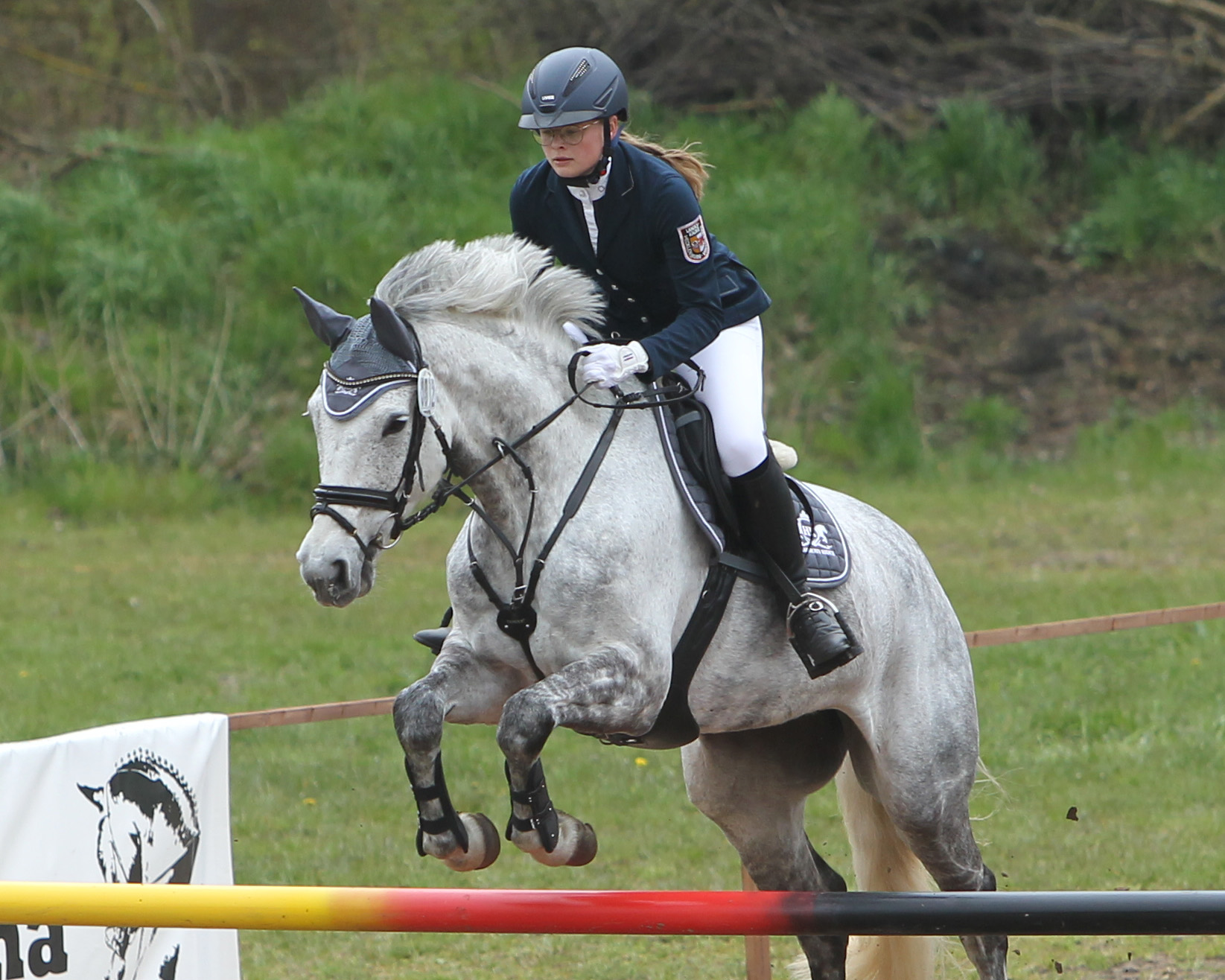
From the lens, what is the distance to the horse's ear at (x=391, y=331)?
315cm

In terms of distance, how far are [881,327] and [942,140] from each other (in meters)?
2.37

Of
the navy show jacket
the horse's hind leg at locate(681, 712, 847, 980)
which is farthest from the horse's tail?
A: the navy show jacket

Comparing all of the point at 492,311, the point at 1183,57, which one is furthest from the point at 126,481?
the point at 1183,57

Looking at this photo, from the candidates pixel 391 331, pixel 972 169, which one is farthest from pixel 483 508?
pixel 972 169

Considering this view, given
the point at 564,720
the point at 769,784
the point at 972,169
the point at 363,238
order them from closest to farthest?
1. the point at 564,720
2. the point at 769,784
3. the point at 363,238
4. the point at 972,169

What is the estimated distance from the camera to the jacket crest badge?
3514 mm

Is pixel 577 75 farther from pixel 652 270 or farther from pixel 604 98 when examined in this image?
pixel 652 270

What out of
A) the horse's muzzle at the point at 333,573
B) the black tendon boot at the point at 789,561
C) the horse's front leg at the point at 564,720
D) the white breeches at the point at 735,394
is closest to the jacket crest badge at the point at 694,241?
the white breeches at the point at 735,394

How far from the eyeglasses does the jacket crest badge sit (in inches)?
11.8

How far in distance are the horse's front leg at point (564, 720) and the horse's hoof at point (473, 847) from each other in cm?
11

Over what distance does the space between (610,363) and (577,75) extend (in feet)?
2.05

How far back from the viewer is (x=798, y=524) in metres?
3.72

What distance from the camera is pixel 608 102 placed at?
342 cm

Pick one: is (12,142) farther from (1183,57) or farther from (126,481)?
(1183,57)
